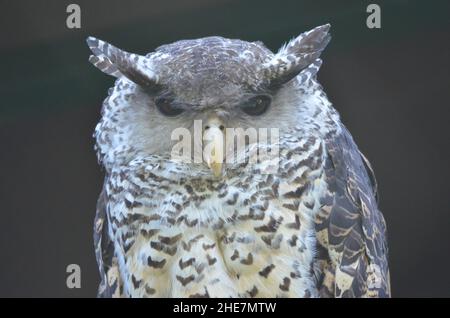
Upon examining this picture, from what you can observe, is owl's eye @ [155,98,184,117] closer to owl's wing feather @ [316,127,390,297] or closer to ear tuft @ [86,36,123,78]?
ear tuft @ [86,36,123,78]

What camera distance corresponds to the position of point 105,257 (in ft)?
8.99

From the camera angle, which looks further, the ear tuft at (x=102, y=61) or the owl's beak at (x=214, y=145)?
the ear tuft at (x=102, y=61)

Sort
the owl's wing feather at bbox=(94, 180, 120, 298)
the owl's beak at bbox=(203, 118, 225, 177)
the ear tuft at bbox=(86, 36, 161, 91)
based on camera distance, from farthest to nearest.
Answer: the owl's wing feather at bbox=(94, 180, 120, 298)
the ear tuft at bbox=(86, 36, 161, 91)
the owl's beak at bbox=(203, 118, 225, 177)

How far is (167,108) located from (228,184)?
0.28 m

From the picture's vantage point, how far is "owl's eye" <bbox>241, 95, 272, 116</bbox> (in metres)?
2.49

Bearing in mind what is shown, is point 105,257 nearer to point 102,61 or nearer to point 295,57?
point 102,61

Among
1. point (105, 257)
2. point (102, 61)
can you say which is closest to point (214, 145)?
point (102, 61)

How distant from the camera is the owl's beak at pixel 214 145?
2348 mm

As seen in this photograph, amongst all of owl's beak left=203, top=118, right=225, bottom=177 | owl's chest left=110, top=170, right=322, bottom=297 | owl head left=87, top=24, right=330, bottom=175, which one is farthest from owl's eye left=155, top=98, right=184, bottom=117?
owl's chest left=110, top=170, right=322, bottom=297

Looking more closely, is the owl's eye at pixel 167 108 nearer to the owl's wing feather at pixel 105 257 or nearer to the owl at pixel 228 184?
the owl at pixel 228 184


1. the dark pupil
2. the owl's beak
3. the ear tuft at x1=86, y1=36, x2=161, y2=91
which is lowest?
the owl's beak

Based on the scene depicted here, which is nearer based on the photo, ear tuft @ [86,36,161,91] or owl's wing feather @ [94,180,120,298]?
ear tuft @ [86,36,161,91]

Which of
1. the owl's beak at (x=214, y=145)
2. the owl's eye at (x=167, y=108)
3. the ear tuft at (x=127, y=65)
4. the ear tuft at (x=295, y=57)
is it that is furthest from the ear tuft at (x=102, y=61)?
the ear tuft at (x=295, y=57)
